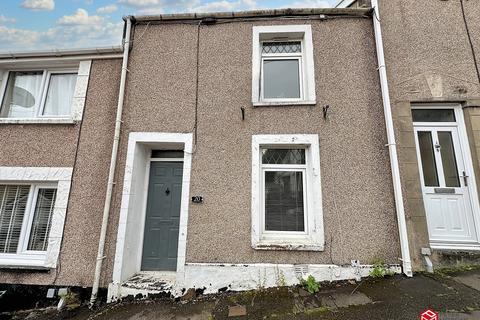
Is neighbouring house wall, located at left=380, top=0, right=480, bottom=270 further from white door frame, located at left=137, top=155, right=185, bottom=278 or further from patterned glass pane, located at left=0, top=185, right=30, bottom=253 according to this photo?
patterned glass pane, located at left=0, top=185, right=30, bottom=253

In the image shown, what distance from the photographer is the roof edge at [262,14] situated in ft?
15.3

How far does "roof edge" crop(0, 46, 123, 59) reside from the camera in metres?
4.70

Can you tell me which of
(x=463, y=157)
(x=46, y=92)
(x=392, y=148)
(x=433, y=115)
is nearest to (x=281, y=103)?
(x=392, y=148)

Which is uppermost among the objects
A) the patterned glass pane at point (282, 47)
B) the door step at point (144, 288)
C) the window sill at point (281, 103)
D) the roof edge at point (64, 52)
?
the patterned glass pane at point (282, 47)

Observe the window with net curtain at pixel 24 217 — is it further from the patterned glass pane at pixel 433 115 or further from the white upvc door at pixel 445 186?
the patterned glass pane at pixel 433 115

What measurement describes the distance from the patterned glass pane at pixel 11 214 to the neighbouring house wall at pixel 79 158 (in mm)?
493

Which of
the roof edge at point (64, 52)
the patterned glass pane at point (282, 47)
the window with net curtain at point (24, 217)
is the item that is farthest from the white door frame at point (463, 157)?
the window with net curtain at point (24, 217)

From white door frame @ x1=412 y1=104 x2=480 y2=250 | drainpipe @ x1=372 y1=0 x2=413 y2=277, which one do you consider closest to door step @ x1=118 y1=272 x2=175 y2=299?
drainpipe @ x1=372 y1=0 x2=413 y2=277

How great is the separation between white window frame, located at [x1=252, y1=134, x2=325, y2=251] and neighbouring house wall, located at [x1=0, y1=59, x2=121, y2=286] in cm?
289

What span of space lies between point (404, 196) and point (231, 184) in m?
3.13

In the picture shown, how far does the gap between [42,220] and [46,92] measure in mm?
2727

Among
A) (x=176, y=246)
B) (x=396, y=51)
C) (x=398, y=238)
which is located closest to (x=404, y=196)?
(x=398, y=238)

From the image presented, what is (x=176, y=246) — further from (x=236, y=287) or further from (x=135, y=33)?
(x=135, y=33)

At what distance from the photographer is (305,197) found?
4223 mm
